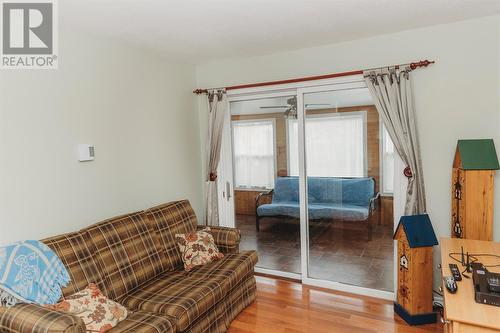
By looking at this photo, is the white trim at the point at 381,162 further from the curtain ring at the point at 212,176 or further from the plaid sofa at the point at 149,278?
the curtain ring at the point at 212,176

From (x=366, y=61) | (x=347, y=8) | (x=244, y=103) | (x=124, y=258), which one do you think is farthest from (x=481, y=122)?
(x=124, y=258)

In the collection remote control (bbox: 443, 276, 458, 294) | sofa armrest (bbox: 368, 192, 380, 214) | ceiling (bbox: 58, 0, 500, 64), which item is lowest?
remote control (bbox: 443, 276, 458, 294)

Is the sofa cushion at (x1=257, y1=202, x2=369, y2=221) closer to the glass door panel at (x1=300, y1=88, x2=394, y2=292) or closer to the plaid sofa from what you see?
the glass door panel at (x1=300, y1=88, x2=394, y2=292)

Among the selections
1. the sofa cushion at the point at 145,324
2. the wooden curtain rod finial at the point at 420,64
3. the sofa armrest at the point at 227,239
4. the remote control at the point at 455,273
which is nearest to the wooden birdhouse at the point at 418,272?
the remote control at the point at 455,273

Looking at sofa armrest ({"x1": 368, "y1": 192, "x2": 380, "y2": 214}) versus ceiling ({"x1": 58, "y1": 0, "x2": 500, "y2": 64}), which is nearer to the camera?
ceiling ({"x1": 58, "y1": 0, "x2": 500, "y2": 64})

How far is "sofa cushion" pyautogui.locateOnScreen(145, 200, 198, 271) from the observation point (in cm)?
301

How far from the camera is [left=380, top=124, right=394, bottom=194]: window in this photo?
318cm

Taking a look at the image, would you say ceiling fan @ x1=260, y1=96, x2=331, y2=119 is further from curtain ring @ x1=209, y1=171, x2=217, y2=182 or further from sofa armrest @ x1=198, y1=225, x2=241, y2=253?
sofa armrest @ x1=198, y1=225, x2=241, y2=253

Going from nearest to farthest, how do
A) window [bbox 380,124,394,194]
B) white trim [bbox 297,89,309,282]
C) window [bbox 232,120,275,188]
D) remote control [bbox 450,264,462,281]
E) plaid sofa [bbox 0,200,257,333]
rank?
remote control [bbox 450,264,462,281] → plaid sofa [bbox 0,200,257,333] → window [bbox 380,124,394,194] → white trim [bbox 297,89,309,282] → window [bbox 232,120,275,188]

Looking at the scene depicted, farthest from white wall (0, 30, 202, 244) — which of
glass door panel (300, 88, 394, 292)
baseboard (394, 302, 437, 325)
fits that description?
baseboard (394, 302, 437, 325)

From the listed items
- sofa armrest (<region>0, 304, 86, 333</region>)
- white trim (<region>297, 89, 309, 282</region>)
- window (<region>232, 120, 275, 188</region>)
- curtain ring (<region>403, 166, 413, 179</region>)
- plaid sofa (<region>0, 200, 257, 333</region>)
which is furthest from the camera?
window (<region>232, 120, 275, 188</region>)

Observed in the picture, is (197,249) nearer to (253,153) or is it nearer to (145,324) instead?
(145,324)

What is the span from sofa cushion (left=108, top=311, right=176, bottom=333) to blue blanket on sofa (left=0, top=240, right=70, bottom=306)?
45cm

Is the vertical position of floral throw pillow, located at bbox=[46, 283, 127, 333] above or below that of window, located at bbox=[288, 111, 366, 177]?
below
